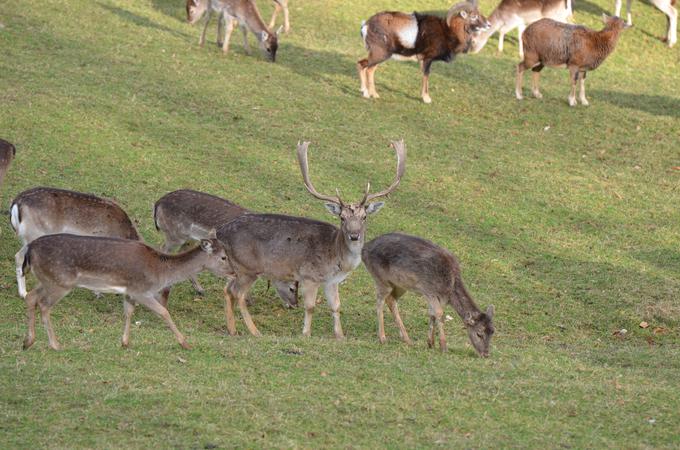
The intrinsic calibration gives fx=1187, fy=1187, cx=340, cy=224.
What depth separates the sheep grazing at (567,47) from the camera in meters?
21.1

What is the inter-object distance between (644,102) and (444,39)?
13.7ft

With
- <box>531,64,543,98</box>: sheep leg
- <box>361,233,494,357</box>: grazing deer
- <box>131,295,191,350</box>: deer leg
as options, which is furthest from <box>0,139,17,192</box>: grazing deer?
<box>531,64,543,98</box>: sheep leg

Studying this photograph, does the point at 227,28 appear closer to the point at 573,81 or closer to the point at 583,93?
the point at 573,81

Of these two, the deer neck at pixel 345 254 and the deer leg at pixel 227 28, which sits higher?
the deer leg at pixel 227 28

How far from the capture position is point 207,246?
10586mm

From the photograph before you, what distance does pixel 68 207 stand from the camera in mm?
12016

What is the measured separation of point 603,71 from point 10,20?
38.5ft

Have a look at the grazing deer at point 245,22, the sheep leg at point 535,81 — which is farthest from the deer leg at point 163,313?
the sheep leg at point 535,81

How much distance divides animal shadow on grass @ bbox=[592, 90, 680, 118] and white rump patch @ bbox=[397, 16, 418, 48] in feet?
13.0

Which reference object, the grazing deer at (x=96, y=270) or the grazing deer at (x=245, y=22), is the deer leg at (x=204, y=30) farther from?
the grazing deer at (x=96, y=270)

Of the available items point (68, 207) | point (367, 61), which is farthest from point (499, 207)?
point (68, 207)

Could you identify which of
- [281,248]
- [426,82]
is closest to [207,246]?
[281,248]

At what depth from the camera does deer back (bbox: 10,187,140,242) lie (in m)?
12.0

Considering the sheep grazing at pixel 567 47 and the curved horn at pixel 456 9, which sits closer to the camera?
the curved horn at pixel 456 9
